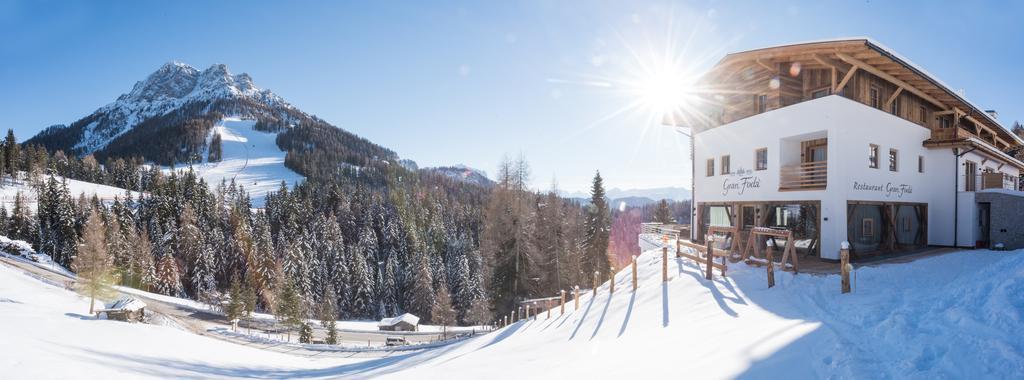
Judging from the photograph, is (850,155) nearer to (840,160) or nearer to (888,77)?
(840,160)

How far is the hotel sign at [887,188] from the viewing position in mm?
13773

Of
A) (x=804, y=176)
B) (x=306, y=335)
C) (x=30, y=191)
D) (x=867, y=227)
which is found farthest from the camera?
(x=30, y=191)

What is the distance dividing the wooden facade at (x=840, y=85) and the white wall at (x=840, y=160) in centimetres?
72

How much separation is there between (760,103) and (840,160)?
14.2ft

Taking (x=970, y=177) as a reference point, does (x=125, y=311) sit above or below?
below

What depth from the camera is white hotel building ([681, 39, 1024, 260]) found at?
13.5 meters

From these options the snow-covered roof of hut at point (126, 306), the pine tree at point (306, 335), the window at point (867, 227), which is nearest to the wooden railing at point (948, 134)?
the window at point (867, 227)

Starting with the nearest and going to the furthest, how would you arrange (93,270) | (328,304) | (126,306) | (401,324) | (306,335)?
(126,306)
(306,335)
(93,270)
(401,324)
(328,304)

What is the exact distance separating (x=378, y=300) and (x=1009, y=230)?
5765 cm

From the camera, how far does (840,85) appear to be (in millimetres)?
13414

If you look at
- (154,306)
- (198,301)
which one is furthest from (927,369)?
(198,301)

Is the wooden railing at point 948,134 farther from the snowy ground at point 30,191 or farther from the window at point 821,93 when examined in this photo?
the snowy ground at point 30,191

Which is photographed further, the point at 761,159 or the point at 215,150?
the point at 215,150

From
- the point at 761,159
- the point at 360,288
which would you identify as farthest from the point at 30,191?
the point at 761,159
